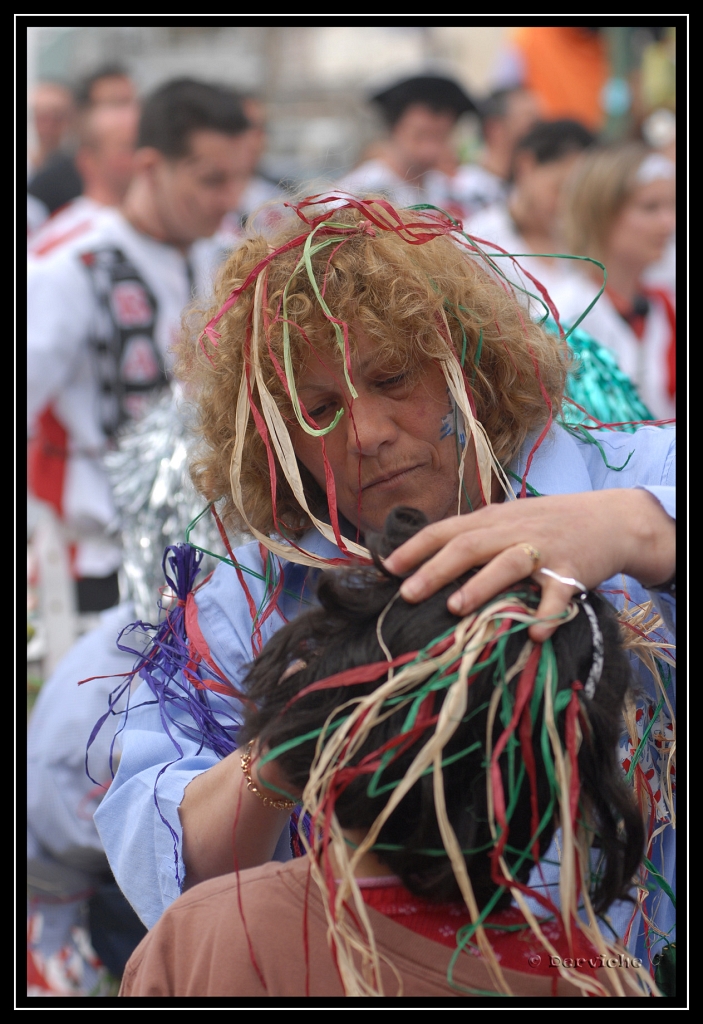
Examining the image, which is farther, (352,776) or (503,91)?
(503,91)

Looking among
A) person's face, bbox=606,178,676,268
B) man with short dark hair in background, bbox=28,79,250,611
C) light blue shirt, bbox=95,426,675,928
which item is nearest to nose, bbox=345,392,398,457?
light blue shirt, bbox=95,426,675,928

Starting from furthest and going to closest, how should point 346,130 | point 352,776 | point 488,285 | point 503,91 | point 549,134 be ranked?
point 346,130 < point 503,91 < point 549,134 < point 488,285 < point 352,776

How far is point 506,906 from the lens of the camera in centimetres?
123

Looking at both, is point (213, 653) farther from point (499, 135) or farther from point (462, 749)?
point (499, 135)

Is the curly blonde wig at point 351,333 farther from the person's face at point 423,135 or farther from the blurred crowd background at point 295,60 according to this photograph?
the blurred crowd background at point 295,60

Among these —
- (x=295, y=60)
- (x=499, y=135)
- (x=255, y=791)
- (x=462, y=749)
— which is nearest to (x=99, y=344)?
(x=255, y=791)

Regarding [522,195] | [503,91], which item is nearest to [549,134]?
[522,195]

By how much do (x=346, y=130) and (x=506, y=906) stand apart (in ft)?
63.2

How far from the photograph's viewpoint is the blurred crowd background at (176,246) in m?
2.62

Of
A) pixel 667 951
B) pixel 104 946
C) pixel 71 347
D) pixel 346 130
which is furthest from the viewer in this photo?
pixel 346 130

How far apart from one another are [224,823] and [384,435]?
2.03 feet

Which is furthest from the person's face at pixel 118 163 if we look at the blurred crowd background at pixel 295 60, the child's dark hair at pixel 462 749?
the blurred crowd background at pixel 295 60

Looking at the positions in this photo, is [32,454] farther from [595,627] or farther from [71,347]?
[595,627]

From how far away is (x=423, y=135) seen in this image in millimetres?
6816
